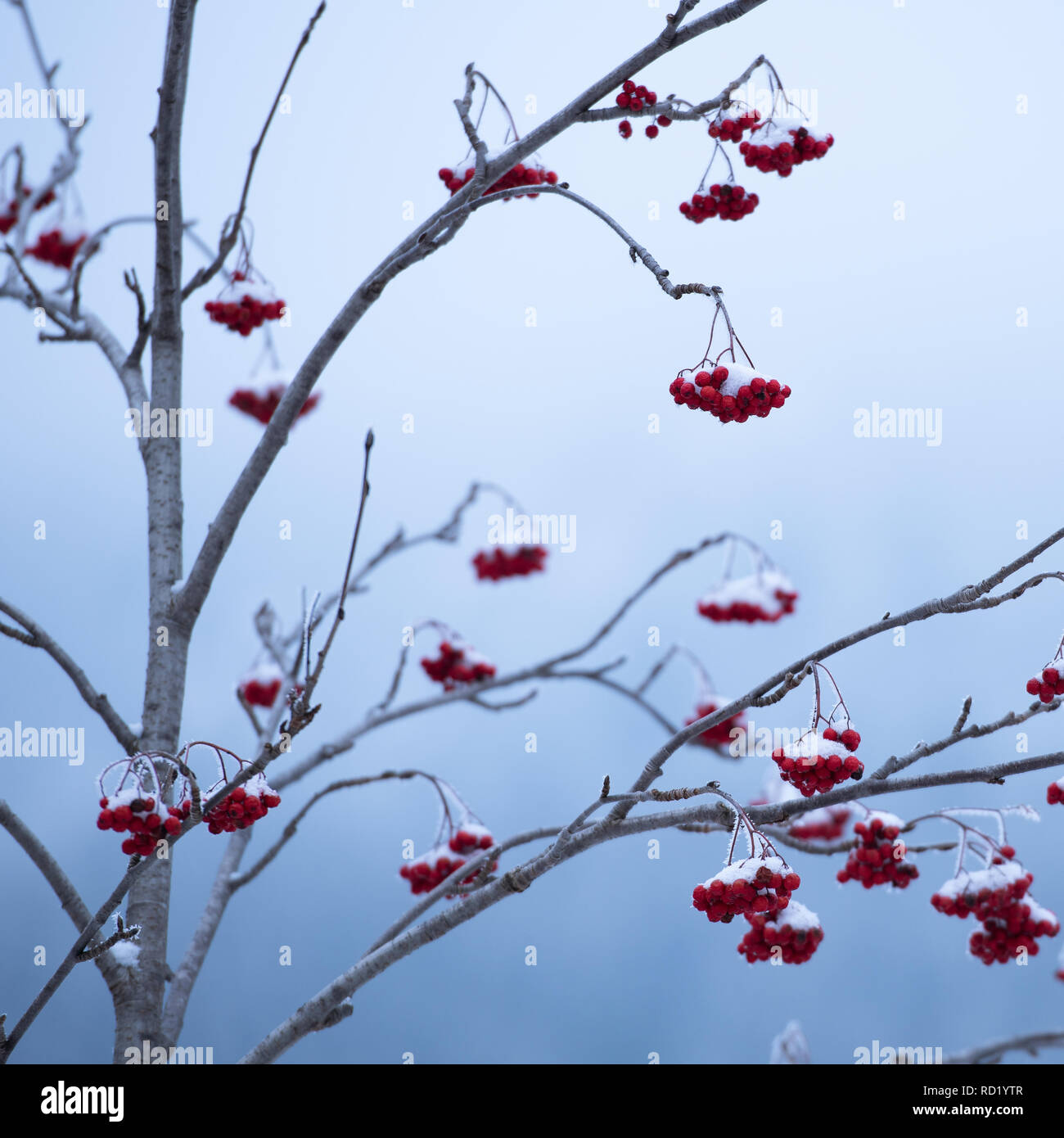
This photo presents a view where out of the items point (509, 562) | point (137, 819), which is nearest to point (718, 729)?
point (509, 562)

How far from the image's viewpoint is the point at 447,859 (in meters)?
4.24

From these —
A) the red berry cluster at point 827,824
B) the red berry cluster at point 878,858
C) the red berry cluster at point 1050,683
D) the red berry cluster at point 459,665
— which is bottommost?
the red berry cluster at point 878,858

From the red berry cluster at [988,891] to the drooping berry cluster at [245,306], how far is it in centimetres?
314

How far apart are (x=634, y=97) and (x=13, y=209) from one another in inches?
161

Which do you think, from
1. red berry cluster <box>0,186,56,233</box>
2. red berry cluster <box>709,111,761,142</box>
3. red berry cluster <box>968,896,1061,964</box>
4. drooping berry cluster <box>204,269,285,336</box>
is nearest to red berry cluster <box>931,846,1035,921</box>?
red berry cluster <box>968,896,1061,964</box>

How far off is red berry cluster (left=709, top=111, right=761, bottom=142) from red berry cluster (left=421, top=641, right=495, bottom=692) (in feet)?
9.22

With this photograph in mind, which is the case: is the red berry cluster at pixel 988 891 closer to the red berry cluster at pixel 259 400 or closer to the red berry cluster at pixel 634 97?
the red berry cluster at pixel 634 97

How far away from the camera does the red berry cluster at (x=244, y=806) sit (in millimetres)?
2742

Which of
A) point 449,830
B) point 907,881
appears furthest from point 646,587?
point 907,881

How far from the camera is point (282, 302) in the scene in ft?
13.7

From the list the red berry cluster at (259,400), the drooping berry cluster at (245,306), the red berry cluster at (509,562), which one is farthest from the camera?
the red berry cluster at (509,562)

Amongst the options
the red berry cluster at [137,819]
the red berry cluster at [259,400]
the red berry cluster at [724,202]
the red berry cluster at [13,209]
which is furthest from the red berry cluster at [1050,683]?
the red berry cluster at [13,209]

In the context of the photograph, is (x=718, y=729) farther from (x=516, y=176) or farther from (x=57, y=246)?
(x=57, y=246)
